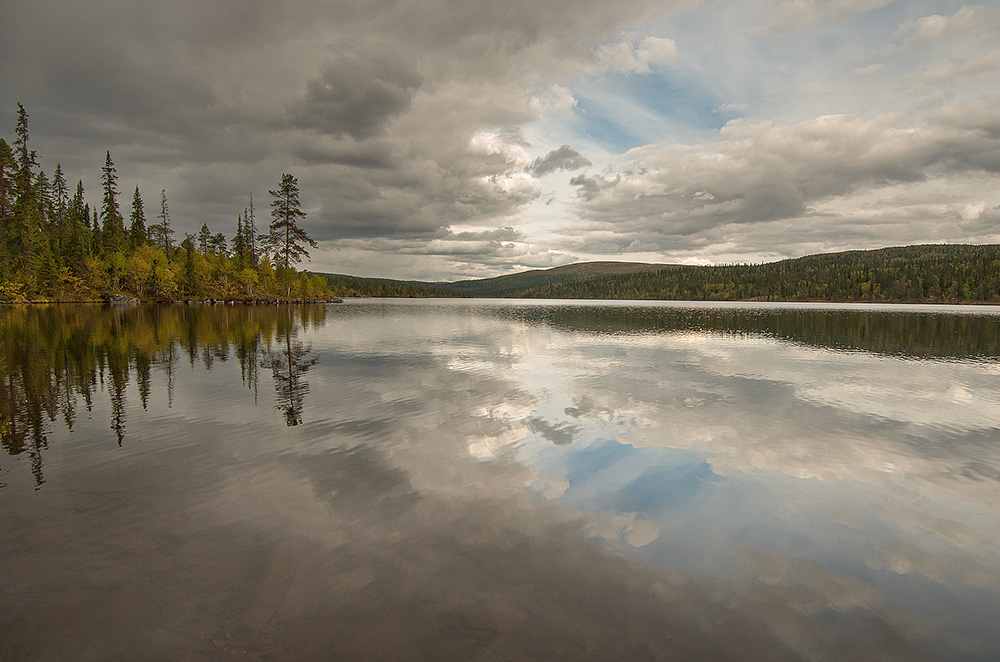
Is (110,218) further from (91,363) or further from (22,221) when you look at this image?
(91,363)

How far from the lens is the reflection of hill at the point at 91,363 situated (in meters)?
15.0

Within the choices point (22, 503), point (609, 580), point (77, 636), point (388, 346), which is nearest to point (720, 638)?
point (609, 580)

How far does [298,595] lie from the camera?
263 inches

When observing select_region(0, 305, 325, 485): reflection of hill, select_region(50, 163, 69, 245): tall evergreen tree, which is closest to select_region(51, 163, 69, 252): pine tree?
select_region(50, 163, 69, 245): tall evergreen tree

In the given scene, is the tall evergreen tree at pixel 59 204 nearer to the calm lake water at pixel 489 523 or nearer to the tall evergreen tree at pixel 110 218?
the tall evergreen tree at pixel 110 218

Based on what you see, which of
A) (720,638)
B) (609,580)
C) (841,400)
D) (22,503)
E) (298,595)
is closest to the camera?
(720,638)

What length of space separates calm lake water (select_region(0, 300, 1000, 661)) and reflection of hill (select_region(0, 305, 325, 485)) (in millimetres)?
246

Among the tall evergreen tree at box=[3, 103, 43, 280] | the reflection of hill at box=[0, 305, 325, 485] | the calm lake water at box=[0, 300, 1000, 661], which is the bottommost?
the calm lake water at box=[0, 300, 1000, 661]

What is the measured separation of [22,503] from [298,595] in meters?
7.52

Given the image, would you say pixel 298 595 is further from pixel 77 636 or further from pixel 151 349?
pixel 151 349

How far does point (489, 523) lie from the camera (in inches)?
360

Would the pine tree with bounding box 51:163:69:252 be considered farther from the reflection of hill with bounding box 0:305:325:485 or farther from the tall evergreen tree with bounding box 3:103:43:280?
the reflection of hill with bounding box 0:305:325:485

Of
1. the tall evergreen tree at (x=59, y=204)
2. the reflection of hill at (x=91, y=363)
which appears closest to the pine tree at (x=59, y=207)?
the tall evergreen tree at (x=59, y=204)

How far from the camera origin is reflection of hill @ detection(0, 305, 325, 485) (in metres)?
15.0
